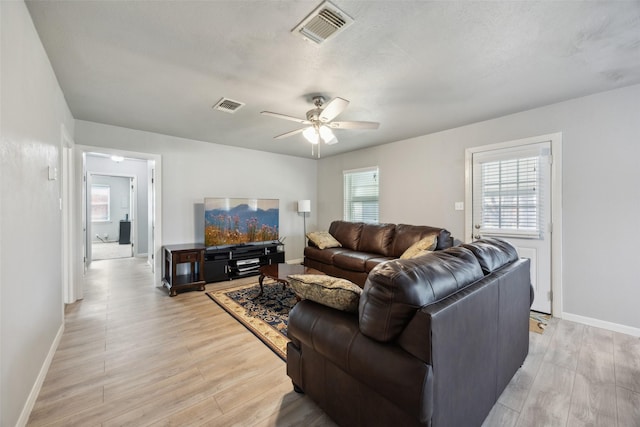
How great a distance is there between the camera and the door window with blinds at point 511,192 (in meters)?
3.15

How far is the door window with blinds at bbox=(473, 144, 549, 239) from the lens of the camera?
315 centimetres

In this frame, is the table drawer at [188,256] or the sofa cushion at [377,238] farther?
the sofa cushion at [377,238]

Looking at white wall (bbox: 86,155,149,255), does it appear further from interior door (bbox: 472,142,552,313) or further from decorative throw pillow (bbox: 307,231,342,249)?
interior door (bbox: 472,142,552,313)

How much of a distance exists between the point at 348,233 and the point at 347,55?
3138 mm

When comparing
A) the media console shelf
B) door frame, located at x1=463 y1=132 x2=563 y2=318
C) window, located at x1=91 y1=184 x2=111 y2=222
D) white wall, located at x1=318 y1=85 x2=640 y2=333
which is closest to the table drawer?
the media console shelf

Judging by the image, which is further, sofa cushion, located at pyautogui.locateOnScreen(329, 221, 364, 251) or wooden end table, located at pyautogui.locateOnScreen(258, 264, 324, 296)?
sofa cushion, located at pyautogui.locateOnScreen(329, 221, 364, 251)

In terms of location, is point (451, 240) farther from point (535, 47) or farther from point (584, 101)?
point (535, 47)

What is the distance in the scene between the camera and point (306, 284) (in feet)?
5.21

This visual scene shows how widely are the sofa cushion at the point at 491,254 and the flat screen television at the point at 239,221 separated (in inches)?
146

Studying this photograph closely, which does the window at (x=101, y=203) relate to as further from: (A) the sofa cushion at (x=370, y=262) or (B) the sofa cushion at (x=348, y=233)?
(A) the sofa cushion at (x=370, y=262)

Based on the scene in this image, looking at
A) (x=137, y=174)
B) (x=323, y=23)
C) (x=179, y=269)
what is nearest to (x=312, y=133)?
(x=323, y=23)

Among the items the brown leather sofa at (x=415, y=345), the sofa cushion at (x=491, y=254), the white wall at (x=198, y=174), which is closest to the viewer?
the brown leather sofa at (x=415, y=345)

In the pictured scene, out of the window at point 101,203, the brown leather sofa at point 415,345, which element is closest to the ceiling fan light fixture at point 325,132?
the brown leather sofa at point 415,345

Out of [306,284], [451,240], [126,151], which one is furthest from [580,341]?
[126,151]
